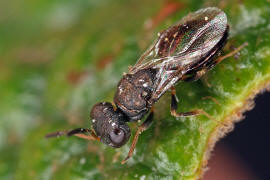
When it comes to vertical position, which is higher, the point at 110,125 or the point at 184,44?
the point at 184,44

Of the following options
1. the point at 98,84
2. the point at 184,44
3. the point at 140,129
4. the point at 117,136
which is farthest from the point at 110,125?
the point at 184,44

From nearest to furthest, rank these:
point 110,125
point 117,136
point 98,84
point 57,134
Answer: point 117,136
point 110,125
point 57,134
point 98,84

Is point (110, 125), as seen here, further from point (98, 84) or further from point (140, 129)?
point (98, 84)

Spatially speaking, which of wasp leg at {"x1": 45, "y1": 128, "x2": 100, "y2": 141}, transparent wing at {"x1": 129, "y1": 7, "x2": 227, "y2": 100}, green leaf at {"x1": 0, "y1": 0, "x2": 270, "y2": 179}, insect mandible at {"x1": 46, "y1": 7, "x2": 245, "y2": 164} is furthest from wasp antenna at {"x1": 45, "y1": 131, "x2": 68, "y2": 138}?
transparent wing at {"x1": 129, "y1": 7, "x2": 227, "y2": 100}

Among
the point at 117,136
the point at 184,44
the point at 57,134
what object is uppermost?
the point at 184,44

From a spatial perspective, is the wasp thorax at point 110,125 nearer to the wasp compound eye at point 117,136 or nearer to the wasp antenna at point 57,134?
the wasp compound eye at point 117,136

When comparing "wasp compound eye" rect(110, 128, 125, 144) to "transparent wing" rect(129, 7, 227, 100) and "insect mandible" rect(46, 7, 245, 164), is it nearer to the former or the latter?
"insect mandible" rect(46, 7, 245, 164)
